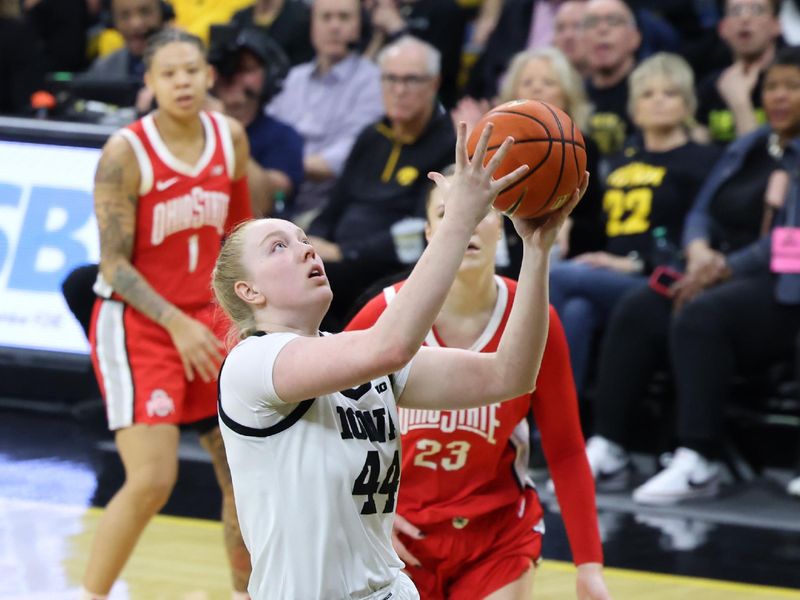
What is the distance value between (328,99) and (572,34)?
4.78ft

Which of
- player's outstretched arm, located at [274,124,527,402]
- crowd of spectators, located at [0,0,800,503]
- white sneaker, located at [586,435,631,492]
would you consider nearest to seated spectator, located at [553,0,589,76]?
crowd of spectators, located at [0,0,800,503]

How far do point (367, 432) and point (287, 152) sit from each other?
534 centimetres

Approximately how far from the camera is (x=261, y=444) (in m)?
3.07

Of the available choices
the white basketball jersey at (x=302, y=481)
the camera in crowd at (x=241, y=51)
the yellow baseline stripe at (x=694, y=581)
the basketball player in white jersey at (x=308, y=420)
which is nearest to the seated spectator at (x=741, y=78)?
the camera in crowd at (x=241, y=51)

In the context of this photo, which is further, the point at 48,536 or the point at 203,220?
the point at 48,536

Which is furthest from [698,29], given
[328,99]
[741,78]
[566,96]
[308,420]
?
[308,420]

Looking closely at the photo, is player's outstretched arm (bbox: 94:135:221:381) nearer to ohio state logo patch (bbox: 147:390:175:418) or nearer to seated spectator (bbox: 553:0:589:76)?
ohio state logo patch (bbox: 147:390:175:418)

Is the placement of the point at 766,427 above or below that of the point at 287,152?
below

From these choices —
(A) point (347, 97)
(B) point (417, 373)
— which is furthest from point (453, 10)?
(B) point (417, 373)

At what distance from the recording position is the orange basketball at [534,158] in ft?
9.74

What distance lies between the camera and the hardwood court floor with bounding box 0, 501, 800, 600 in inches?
216

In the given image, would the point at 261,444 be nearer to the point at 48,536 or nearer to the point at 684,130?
the point at 48,536

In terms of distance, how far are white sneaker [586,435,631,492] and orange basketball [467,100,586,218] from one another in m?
4.02

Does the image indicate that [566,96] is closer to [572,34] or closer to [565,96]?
[565,96]
